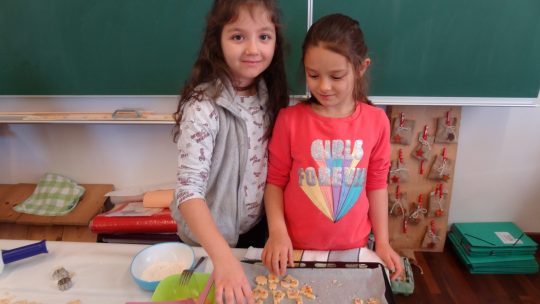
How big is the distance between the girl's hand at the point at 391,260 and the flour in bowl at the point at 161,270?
20.2 inches

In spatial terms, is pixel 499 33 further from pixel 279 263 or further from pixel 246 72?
pixel 279 263

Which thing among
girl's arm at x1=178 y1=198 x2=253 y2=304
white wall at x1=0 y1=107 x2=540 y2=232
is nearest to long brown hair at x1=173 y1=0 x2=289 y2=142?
girl's arm at x1=178 y1=198 x2=253 y2=304

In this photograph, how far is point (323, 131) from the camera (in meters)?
1.00

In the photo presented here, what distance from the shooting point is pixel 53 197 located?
2057 millimetres

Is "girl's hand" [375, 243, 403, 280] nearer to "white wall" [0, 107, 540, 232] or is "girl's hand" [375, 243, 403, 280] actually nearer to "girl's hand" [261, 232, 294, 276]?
"girl's hand" [261, 232, 294, 276]

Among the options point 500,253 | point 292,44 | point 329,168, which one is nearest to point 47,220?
point 292,44

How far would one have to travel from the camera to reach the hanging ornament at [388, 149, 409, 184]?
6.58 feet

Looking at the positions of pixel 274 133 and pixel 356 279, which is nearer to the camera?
pixel 356 279

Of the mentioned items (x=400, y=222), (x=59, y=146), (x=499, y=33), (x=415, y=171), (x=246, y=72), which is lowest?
(x=400, y=222)

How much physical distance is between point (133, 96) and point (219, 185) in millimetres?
1004

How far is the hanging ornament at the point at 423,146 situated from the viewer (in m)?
1.96

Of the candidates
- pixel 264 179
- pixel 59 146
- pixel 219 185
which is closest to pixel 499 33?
pixel 264 179

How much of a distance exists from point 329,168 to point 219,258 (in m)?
0.38

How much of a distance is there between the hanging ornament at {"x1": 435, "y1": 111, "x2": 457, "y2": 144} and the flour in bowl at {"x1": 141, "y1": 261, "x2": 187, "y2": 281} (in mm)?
1532
